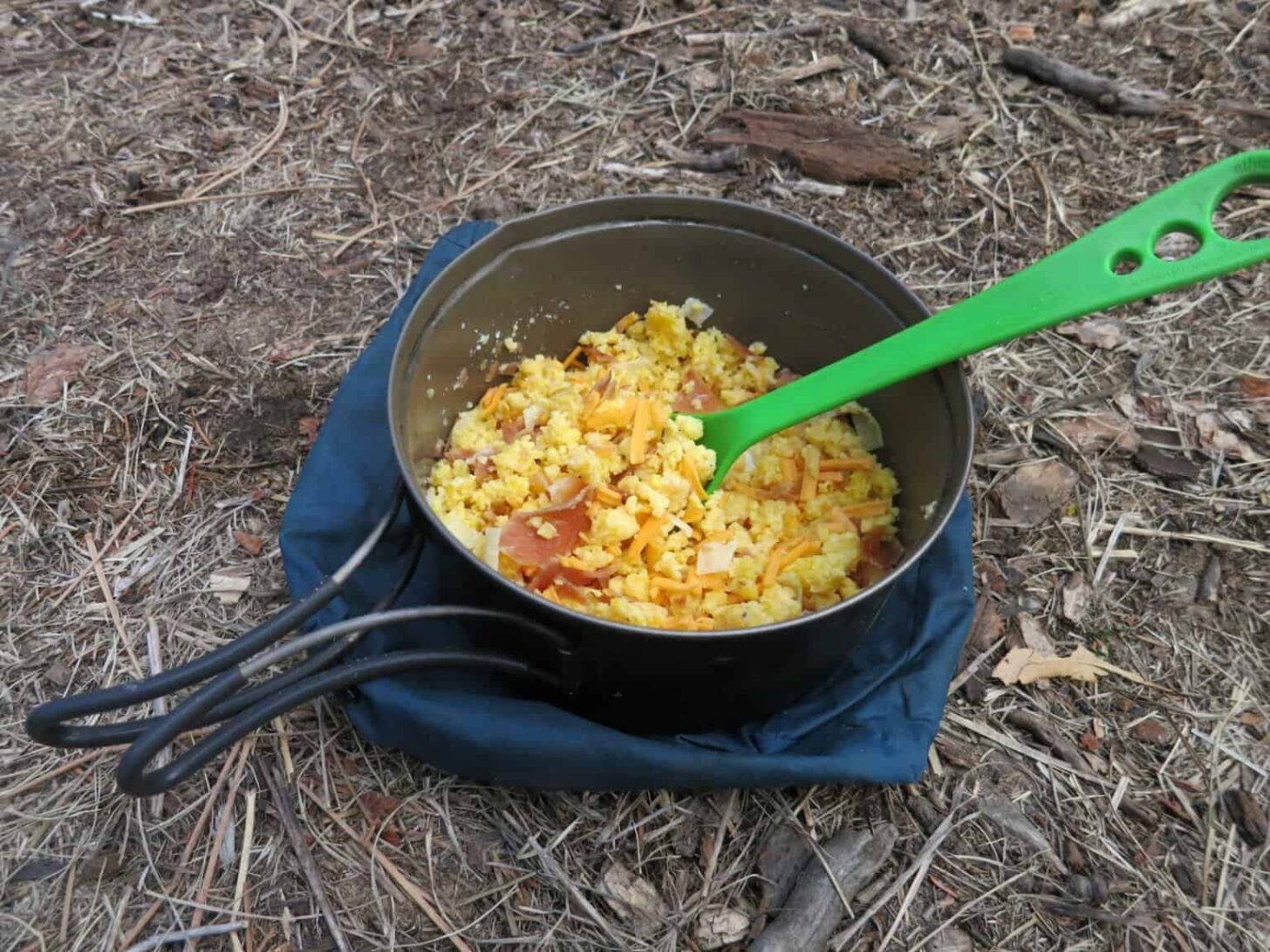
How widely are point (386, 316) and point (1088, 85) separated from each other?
205cm

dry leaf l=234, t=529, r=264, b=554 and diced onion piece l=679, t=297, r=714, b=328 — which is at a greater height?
diced onion piece l=679, t=297, r=714, b=328

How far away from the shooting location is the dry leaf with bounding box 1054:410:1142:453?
2.02 meters

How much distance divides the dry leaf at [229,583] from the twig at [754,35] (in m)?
1.99

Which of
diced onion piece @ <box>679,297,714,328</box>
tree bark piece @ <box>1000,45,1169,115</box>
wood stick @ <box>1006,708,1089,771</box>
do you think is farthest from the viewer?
tree bark piece @ <box>1000,45,1169,115</box>

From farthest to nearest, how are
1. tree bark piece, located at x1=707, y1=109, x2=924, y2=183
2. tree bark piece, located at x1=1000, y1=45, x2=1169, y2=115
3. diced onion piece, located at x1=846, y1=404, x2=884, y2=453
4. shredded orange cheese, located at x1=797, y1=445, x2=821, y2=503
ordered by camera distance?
1. tree bark piece, located at x1=1000, y1=45, x2=1169, y2=115
2. tree bark piece, located at x1=707, y1=109, x2=924, y2=183
3. diced onion piece, located at x1=846, y1=404, x2=884, y2=453
4. shredded orange cheese, located at x1=797, y1=445, x2=821, y2=503

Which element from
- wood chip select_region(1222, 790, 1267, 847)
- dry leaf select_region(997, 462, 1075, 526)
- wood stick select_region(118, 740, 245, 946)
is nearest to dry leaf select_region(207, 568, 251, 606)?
wood stick select_region(118, 740, 245, 946)

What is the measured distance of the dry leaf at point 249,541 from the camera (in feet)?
5.93

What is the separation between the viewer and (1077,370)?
7.06 ft

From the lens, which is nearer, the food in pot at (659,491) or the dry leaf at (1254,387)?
the food in pot at (659,491)

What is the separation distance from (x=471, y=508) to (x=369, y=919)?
0.67 meters

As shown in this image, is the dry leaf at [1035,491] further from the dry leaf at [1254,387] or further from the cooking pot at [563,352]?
the dry leaf at [1254,387]

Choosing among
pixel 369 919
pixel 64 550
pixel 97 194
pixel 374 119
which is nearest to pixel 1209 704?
pixel 369 919

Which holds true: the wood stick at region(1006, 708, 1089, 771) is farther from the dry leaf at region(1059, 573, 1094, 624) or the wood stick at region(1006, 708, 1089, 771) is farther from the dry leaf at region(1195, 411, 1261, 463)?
the dry leaf at region(1195, 411, 1261, 463)

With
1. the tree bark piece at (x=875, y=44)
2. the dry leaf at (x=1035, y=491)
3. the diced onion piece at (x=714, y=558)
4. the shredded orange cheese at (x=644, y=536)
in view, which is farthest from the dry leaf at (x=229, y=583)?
the tree bark piece at (x=875, y=44)
